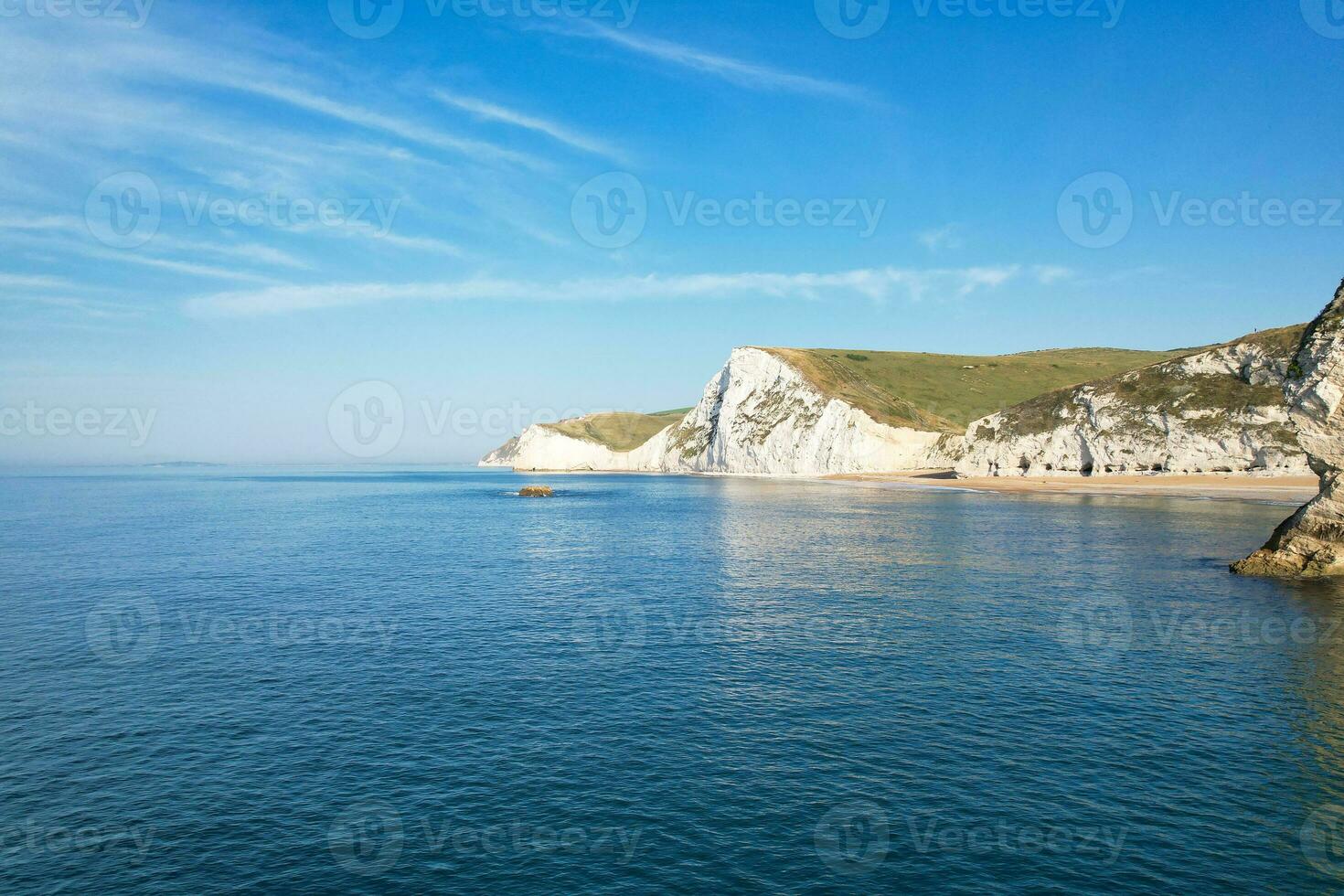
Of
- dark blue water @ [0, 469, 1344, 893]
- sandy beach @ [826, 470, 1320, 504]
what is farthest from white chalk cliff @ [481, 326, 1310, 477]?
dark blue water @ [0, 469, 1344, 893]

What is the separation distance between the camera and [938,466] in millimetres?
188375

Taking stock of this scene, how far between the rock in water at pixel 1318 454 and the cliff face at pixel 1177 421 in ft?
232

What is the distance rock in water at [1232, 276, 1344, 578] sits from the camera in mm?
48688

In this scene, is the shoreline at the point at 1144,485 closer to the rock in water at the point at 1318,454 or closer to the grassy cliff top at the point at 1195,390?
the grassy cliff top at the point at 1195,390

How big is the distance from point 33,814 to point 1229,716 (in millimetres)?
34522

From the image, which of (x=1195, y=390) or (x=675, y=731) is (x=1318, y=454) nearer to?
(x=675, y=731)

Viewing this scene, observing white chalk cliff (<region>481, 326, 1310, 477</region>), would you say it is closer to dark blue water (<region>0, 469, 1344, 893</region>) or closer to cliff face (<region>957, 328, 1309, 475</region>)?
cliff face (<region>957, 328, 1309, 475</region>)

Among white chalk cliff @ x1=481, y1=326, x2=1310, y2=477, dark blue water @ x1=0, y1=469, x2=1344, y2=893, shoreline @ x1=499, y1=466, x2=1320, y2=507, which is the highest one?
white chalk cliff @ x1=481, y1=326, x2=1310, y2=477

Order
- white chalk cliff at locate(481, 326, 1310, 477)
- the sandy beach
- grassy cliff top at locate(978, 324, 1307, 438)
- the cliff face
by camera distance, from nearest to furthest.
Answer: the sandy beach
the cliff face
white chalk cliff at locate(481, 326, 1310, 477)
grassy cliff top at locate(978, 324, 1307, 438)

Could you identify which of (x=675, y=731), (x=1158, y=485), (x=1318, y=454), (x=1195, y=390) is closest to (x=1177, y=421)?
(x=1195, y=390)

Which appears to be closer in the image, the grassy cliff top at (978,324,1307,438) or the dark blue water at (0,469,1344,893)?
the dark blue water at (0,469,1344,893)

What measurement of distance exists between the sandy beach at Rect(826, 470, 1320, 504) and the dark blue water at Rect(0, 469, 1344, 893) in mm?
70187

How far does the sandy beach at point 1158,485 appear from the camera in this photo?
108 metres

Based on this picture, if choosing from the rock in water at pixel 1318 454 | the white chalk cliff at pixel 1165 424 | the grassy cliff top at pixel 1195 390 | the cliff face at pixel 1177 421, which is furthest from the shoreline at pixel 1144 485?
the rock in water at pixel 1318 454
